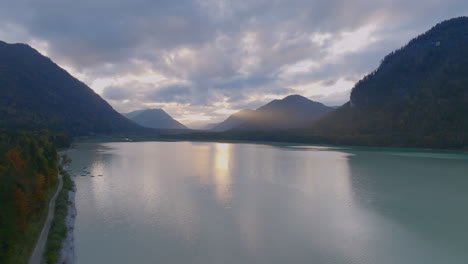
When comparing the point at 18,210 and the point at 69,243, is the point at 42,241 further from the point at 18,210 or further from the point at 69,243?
the point at 18,210

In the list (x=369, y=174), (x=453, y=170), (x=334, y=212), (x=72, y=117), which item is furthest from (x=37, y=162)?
(x=72, y=117)

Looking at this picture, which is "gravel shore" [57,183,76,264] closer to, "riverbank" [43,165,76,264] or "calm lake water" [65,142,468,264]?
"riverbank" [43,165,76,264]

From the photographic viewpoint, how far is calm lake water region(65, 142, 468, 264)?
1056 centimetres

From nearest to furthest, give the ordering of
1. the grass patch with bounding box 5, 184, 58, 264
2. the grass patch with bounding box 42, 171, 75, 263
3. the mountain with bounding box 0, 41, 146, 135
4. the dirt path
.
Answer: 1. the grass patch with bounding box 5, 184, 58, 264
2. the dirt path
3. the grass patch with bounding box 42, 171, 75, 263
4. the mountain with bounding box 0, 41, 146, 135

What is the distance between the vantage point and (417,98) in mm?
85312

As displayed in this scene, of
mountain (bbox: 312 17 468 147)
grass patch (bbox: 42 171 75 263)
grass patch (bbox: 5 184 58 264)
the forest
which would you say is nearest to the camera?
the forest

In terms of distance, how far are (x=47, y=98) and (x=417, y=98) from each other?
153160 millimetres

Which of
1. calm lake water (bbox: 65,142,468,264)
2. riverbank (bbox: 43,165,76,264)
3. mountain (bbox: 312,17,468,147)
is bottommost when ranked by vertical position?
calm lake water (bbox: 65,142,468,264)

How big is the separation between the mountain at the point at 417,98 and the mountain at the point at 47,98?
333 feet

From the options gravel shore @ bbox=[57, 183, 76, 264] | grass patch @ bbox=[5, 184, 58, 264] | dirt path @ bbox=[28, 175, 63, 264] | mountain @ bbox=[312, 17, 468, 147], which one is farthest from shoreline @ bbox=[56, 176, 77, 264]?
mountain @ bbox=[312, 17, 468, 147]

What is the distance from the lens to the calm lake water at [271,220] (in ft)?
34.6

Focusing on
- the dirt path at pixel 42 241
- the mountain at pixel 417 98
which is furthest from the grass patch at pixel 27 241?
the mountain at pixel 417 98

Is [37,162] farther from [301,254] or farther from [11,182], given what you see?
[301,254]

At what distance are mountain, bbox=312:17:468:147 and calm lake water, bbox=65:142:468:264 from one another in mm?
49009
